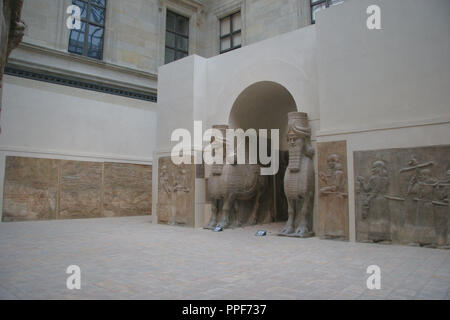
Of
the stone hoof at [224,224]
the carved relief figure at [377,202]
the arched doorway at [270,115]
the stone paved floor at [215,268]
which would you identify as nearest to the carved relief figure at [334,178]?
the carved relief figure at [377,202]

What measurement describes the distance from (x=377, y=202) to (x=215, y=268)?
143 inches

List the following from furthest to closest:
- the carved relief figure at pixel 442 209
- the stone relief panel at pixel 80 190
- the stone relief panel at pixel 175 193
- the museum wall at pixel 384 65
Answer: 1. the stone relief panel at pixel 80 190
2. the stone relief panel at pixel 175 193
3. the museum wall at pixel 384 65
4. the carved relief figure at pixel 442 209

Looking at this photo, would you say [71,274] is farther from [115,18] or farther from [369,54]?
[115,18]

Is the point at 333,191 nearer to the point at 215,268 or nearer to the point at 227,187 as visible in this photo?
the point at 227,187

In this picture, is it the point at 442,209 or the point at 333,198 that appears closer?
the point at 442,209

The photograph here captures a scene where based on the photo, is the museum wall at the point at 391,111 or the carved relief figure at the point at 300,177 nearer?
the museum wall at the point at 391,111

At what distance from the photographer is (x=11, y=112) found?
1094 cm

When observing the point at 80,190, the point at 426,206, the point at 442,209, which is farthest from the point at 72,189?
the point at 442,209

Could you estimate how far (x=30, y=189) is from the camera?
11.0 meters

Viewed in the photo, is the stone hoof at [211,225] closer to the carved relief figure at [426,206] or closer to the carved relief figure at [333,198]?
the carved relief figure at [333,198]

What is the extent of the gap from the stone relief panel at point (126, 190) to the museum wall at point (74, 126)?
0.06 m

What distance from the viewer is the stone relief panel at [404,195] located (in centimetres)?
596

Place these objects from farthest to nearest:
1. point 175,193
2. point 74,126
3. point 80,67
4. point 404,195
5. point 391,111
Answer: point 80,67, point 74,126, point 175,193, point 391,111, point 404,195

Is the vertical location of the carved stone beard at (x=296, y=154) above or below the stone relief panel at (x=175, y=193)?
above
